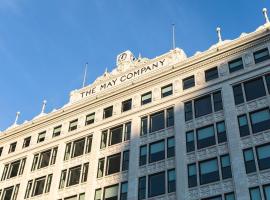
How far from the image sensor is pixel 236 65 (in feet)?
143

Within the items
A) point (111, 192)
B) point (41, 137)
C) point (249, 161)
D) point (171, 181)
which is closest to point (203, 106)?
point (171, 181)

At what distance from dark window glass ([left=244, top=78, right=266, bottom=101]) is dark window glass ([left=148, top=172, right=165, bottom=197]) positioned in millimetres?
10693

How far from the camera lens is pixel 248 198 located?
1341 inches

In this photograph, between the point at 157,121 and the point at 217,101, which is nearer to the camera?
the point at 217,101

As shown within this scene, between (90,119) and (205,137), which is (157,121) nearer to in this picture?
(205,137)

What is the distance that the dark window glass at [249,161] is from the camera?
116 feet

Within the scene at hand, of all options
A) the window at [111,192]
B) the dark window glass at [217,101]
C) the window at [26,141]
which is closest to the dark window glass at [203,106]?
the dark window glass at [217,101]

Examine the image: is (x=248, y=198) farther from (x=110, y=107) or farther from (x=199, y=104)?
(x=110, y=107)

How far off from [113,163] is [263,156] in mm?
15513

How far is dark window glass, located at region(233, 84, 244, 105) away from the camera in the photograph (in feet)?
133

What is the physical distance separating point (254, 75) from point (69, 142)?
22180 millimetres

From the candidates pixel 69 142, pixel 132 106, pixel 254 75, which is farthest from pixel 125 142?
pixel 254 75

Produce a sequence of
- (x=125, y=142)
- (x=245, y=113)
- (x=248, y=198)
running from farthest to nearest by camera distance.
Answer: (x=125, y=142)
(x=245, y=113)
(x=248, y=198)

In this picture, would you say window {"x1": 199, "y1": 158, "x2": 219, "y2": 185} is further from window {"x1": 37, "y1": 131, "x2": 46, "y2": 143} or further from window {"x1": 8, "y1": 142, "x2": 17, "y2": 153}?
window {"x1": 8, "y1": 142, "x2": 17, "y2": 153}
